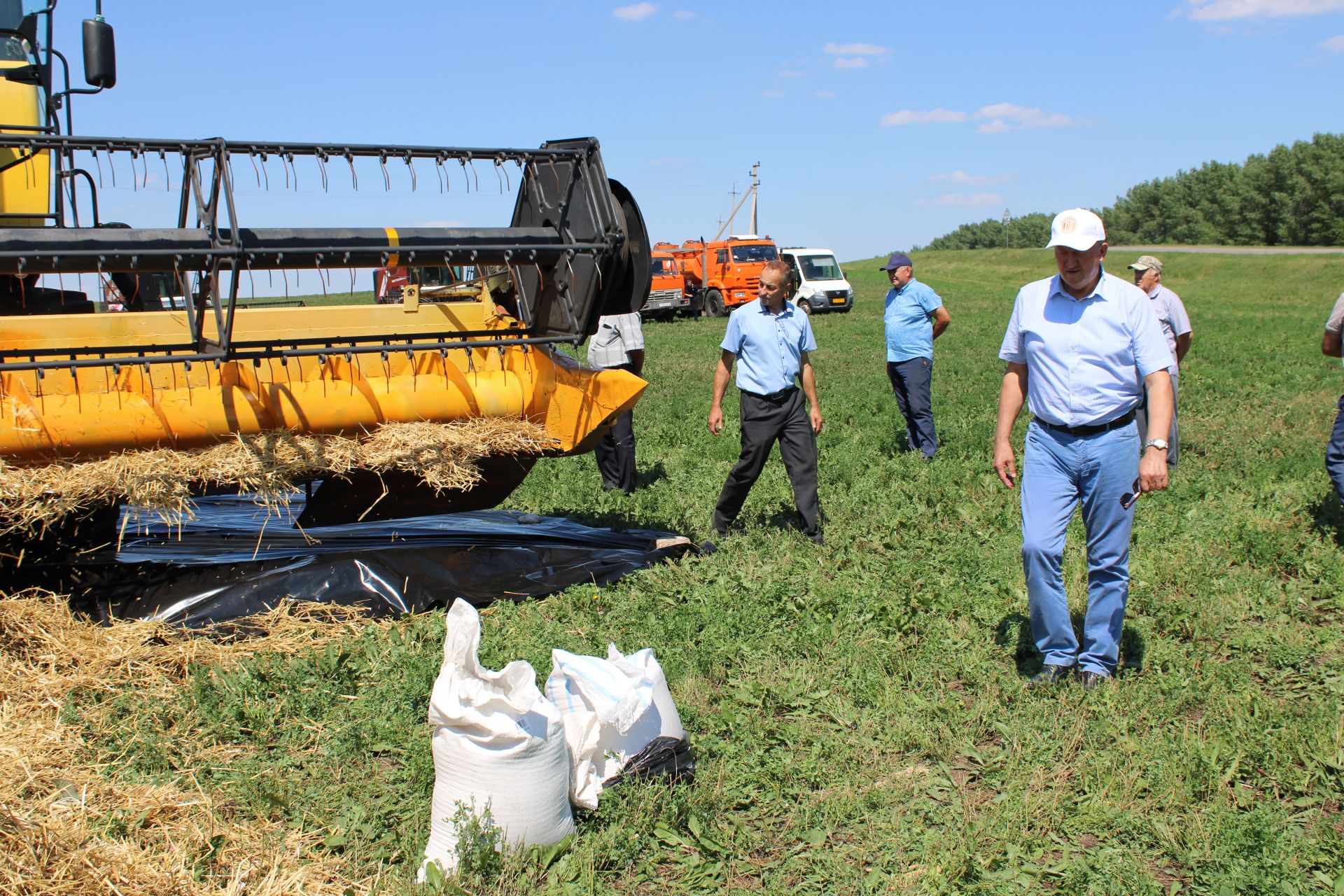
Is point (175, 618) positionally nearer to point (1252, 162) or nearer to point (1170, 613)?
point (1170, 613)

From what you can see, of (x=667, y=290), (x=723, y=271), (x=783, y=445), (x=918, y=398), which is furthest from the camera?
(x=723, y=271)

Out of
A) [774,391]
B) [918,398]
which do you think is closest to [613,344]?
[774,391]

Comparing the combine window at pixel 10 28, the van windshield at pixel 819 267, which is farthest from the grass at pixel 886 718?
the van windshield at pixel 819 267

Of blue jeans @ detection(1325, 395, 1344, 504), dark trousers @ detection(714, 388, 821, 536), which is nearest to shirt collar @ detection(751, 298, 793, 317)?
dark trousers @ detection(714, 388, 821, 536)

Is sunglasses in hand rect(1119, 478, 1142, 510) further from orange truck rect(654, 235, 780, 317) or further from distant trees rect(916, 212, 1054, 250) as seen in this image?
distant trees rect(916, 212, 1054, 250)

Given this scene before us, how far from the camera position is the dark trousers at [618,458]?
7.85 metres

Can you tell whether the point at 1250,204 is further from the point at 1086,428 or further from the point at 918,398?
the point at 1086,428

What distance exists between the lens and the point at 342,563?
5.26 metres

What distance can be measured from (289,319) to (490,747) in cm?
346

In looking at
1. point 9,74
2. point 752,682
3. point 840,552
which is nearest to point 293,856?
point 752,682

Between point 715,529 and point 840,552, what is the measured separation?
0.88 m

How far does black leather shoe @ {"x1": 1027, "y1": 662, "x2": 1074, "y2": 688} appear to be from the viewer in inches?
171

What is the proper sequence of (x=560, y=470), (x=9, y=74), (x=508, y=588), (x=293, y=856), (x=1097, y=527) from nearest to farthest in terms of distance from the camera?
(x=293, y=856) → (x=1097, y=527) → (x=508, y=588) → (x=9, y=74) → (x=560, y=470)

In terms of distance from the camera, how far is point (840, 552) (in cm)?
620
